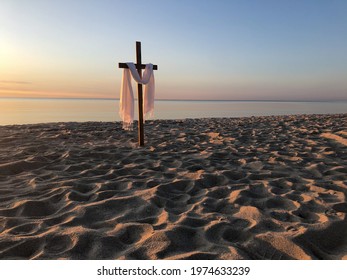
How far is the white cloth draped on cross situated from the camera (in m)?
6.87

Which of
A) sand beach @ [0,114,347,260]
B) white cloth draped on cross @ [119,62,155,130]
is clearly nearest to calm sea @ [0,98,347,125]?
white cloth draped on cross @ [119,62,155,130]

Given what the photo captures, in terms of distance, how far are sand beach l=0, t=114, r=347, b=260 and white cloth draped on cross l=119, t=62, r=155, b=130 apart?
1017 mm

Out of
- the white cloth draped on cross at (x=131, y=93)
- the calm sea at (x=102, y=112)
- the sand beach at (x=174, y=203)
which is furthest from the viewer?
the calm sea at (x=102, y=112)

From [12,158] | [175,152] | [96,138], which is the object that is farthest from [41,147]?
[175,152]

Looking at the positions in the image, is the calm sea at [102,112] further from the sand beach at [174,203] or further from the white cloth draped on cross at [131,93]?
the sand beach at [174,203]

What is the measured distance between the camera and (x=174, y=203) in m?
3.58

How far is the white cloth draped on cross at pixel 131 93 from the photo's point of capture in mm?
6875

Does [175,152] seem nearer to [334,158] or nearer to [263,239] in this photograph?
[334,158]

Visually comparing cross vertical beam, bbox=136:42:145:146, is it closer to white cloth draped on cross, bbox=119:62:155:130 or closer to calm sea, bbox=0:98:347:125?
white cloth draped on cross, bbox=119:62:155:130

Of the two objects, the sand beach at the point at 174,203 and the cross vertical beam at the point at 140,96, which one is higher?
the cross vertical beam at the point at 140,96

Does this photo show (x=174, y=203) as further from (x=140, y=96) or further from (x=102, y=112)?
(x=102, y=112)

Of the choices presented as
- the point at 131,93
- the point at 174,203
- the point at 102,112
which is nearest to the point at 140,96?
the point at 131,93

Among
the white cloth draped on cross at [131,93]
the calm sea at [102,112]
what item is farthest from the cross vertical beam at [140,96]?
the calm sea at [102,112]

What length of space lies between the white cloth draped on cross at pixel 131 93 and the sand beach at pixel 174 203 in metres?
1.02
